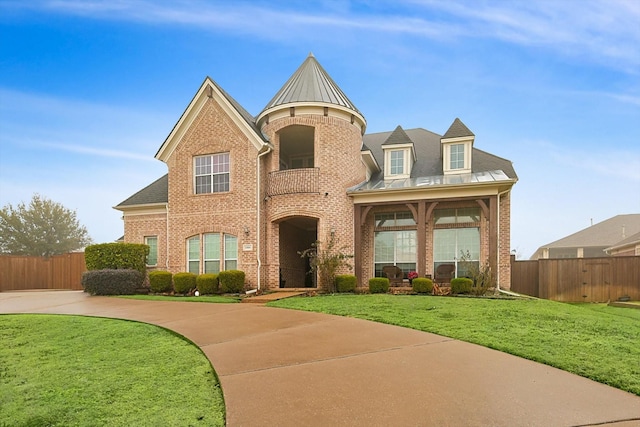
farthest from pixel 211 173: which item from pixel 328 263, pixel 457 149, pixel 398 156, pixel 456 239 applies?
pixel 457 149

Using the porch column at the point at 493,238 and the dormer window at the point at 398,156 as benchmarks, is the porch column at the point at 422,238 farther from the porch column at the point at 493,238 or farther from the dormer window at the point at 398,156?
the dormer window at the point at 398,156

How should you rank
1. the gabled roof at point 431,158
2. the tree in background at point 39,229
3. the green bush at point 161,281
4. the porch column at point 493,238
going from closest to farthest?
1. the porch column at point 493,238
2. the green bush at point 161,281
3. the gabled roof at point 431,158
4. the tree in background at point 39,229

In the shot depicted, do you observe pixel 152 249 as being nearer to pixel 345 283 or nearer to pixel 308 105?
pixel 345 283

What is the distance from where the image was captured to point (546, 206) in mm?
24922

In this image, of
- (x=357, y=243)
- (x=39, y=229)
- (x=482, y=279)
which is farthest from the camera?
(x=39, y=229)

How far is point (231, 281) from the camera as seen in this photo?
14297 millimetres

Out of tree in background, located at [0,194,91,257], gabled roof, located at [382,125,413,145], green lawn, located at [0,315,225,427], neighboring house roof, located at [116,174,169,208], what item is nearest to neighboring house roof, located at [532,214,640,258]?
gabled roof, located at [382,125,413,145]

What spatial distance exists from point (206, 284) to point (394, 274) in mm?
7329

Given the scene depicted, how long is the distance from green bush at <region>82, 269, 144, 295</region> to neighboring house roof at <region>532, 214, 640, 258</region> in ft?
115

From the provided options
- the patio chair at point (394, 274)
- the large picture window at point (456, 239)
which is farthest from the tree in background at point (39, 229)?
the large picture window at point (456, 239)

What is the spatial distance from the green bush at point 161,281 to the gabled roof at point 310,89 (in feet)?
25.7

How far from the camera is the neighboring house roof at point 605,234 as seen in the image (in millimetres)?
34031

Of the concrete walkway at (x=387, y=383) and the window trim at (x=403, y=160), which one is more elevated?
the window trim at (x=403, y=160)

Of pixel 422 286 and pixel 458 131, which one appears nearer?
pixel 422 286
